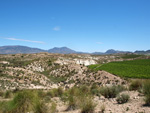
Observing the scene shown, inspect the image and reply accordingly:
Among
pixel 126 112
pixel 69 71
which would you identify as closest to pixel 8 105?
pixel 126 112

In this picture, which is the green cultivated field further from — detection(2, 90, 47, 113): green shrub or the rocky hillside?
detection(2, 90, 47, 113): green shrub

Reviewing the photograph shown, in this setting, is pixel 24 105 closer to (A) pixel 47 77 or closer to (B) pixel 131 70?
(A) pixel 47 77

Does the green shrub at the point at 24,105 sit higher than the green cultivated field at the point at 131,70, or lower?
higher

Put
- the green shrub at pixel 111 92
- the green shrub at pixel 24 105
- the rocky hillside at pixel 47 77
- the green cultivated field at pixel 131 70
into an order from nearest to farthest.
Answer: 1. the green shrub at pixel 24 105
2. the green shrub at pixel 111 92
3. the rocky hillside at pixel 47 77
4. the green cultivated field at pixel 131 70

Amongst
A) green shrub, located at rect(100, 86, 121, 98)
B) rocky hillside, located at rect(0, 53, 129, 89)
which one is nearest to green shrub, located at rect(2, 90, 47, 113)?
green shrub, located at rect(100, 86, 121, 98)

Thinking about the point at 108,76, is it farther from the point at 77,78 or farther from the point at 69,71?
the point at 69,71

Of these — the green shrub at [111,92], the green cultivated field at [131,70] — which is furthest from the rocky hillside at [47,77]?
the green shrub at [111,92]

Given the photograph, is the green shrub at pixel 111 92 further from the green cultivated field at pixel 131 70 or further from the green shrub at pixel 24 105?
the green cultivated field at pixel 131 70

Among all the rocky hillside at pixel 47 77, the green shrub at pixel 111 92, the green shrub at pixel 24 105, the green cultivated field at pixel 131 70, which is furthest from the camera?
the green cultivated field at pixel 131 70

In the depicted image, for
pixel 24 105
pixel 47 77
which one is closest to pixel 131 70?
pixel 47 77

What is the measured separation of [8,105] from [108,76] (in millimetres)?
26810

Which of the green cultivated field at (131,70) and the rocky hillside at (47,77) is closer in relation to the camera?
the rocky hillside at (47,77)

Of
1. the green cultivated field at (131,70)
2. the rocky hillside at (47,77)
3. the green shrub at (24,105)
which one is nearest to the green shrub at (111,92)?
the green shrub at (24,105)

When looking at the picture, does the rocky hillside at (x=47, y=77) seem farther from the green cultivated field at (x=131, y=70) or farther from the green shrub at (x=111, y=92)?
the green shrub at (x=111, y=92)
